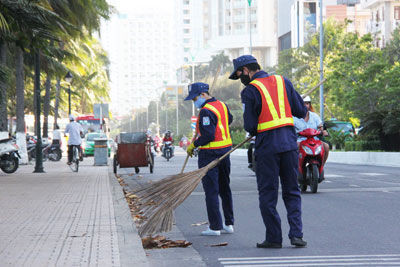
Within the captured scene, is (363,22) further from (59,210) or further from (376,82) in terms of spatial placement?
(59,210)

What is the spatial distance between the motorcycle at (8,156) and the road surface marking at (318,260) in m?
16.9

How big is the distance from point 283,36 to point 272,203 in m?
106

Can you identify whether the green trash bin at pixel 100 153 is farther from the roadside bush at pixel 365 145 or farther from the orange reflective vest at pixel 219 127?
the orange reflective vest at pixel 219 127

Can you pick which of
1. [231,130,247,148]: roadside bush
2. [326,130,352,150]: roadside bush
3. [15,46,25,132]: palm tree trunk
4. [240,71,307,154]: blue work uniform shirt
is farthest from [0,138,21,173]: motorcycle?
[231,130,247,148]: roadside bush

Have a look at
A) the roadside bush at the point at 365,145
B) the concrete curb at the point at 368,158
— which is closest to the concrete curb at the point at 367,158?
the concrete curb at the point at 368,158

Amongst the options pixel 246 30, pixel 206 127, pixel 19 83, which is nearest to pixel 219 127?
pixel 206 127

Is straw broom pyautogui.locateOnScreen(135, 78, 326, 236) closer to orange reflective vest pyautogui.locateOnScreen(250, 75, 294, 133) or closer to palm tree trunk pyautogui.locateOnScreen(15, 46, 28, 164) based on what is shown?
orange reflective vest pyautogui.locateOnScreen(250, 75, 294, 133)

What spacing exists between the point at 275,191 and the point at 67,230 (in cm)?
253

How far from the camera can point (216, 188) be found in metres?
9.21

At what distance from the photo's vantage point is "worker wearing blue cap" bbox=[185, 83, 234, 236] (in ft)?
30.1

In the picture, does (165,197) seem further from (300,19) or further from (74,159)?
(300,19)

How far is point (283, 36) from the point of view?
11188cm

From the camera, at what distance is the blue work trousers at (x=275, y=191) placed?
782 centimetres

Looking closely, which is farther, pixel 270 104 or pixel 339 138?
pixel 339 138
